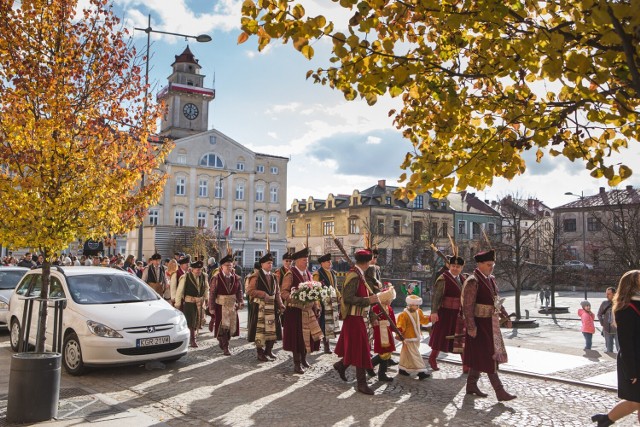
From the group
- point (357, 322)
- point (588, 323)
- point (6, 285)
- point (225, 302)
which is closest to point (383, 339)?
point (357, 322)

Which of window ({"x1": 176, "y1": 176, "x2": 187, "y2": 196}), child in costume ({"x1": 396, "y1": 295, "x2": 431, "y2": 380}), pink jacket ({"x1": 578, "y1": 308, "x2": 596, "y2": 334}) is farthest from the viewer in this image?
window ({"x1": 176, "y1": 176, "x2": 187, "y2": 196})

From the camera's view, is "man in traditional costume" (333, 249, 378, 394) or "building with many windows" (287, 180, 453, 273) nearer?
"man in traditional costume" (333, 249, 378, 394)

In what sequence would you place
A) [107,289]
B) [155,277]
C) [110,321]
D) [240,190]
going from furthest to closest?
[240,190] → [155,277] → [107,289] → [110,321]

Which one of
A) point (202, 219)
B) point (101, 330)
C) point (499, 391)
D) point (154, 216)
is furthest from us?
point (202, 219)

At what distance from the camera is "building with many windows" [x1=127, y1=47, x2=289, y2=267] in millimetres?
53031

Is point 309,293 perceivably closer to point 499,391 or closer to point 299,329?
point 299,329

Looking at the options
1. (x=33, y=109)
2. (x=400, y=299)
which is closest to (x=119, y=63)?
(x=33, y=109)

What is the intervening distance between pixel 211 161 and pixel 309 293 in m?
49.1

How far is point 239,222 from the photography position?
58562 mm

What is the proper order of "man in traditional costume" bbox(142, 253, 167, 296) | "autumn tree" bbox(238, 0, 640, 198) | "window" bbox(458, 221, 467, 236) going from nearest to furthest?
1. "autumn tree" bbox(238, 0, 640, 198)
2. "man in traditional costume" bbox(142, 253, 167, 296)
3. "window" bbox(458, 221, 467, 236)

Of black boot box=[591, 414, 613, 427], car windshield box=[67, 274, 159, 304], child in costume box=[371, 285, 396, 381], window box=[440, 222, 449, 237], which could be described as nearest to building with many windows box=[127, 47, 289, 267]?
window box=[440, 222, 449, 237]

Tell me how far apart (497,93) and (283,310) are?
21.2 feet

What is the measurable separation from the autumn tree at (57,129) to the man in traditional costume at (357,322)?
3997mm

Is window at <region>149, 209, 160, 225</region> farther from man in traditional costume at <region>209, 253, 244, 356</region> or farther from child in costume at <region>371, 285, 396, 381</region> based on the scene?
child in costume at <region>371, 285, 396, 381</region>
